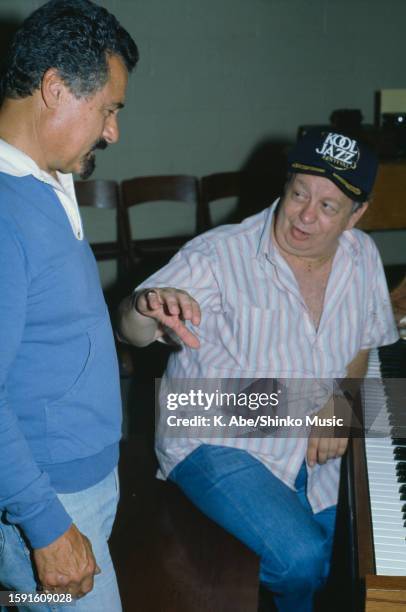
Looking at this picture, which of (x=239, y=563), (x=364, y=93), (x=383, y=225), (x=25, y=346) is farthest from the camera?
(x=364, y=93)

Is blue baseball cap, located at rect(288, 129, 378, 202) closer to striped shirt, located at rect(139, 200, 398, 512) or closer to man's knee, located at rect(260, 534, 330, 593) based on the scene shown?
striped shirt, located at rect(139, 200, 398, 512)

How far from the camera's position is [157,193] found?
5.10m

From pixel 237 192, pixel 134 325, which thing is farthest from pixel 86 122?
pixel 237 192

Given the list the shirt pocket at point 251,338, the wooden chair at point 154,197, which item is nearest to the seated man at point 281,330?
the shirt pocket at point 251,338

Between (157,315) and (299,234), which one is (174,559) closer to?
(157,315)

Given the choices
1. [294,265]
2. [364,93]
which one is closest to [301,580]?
[294,265]

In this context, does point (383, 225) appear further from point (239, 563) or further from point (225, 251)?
point (239, 563)

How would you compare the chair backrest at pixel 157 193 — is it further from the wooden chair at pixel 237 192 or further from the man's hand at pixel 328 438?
the man's hand at pixel 328 438

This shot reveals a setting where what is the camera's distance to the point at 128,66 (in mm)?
1318

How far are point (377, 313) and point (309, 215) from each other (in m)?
0.40

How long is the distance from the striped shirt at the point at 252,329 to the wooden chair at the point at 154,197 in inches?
115

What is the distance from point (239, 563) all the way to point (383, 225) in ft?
3.93

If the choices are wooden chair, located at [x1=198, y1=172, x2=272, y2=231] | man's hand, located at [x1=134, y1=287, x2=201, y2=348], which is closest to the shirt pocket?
man's hand, located at [x1=134, y1=287, x2=201, y2=348]

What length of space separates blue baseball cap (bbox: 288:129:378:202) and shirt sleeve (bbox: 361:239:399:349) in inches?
10.7
